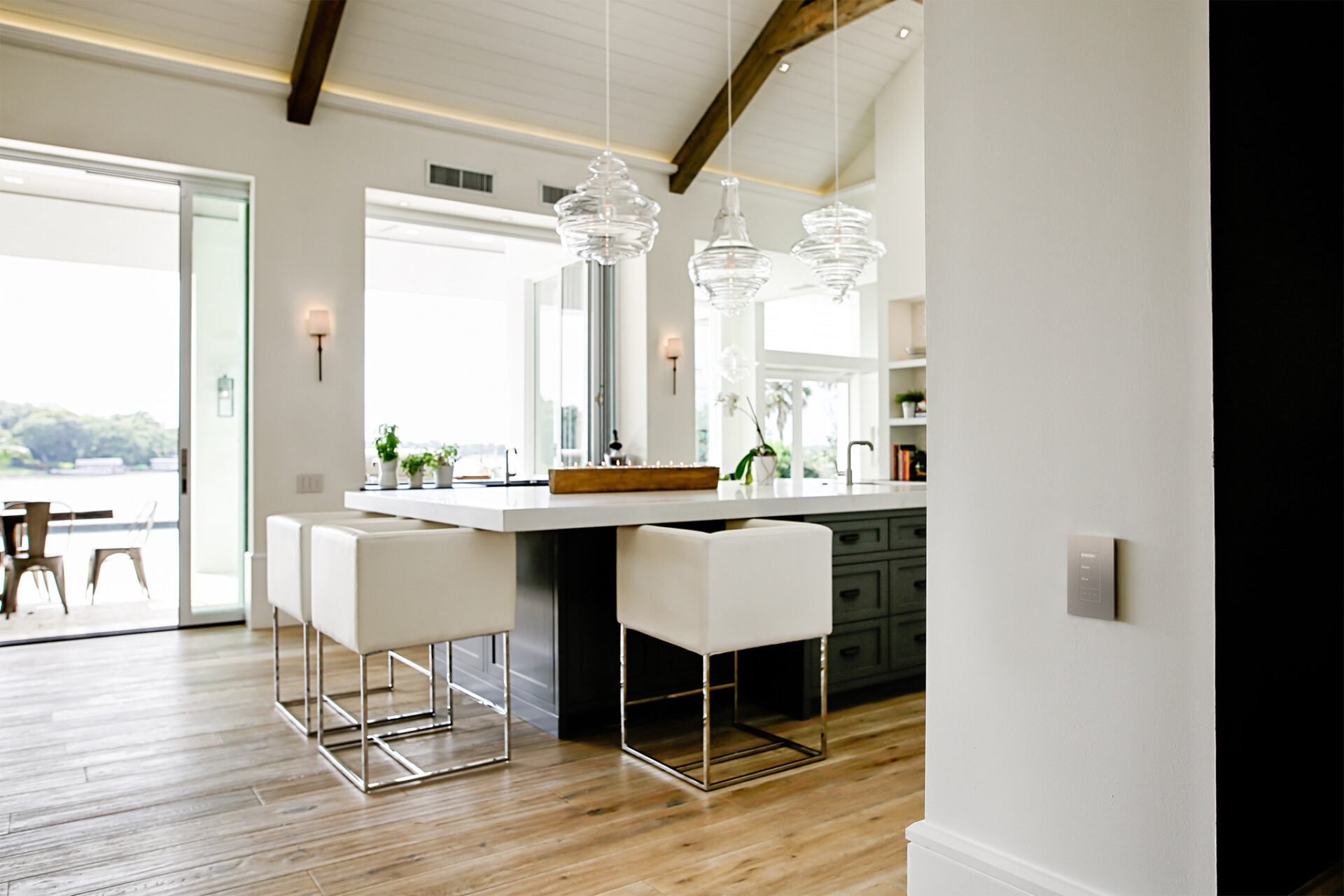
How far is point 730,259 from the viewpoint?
4.26m

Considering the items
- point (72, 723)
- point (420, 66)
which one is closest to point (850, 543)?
point (72, 723)

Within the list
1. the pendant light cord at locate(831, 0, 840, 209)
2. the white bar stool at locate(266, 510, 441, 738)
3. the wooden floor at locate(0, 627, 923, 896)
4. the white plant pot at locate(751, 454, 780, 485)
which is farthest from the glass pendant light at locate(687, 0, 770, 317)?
the pendant light cord at locate(831, 0, 840, 209)

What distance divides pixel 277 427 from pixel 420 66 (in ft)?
8.36

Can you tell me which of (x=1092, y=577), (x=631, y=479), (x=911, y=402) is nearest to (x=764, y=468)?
(x=631, y=479)

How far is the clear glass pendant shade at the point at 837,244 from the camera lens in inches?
167

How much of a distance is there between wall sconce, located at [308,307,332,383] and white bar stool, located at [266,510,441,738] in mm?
2290

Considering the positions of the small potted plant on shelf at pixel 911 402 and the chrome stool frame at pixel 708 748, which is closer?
the chrome stool frame at pixel 708 748

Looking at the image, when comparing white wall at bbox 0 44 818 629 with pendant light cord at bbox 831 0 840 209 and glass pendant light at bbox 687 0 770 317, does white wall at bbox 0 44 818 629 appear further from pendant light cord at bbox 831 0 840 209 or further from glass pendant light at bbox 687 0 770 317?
glass pendant light at bbox 687 0 770 317

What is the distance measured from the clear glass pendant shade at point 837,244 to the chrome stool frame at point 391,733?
2.38 metres

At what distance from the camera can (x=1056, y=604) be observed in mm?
1352

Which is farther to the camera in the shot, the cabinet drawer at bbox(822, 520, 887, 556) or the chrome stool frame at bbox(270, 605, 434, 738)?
the cabinet drawer at bbox(822, 520, 887, 556)

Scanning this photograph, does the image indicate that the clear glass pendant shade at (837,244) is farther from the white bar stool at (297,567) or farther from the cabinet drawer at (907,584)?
the white bar stool at (297,567)

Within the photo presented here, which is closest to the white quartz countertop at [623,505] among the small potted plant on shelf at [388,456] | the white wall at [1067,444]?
the white wall at [1067,444]

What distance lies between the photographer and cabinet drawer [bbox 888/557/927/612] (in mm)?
3670
